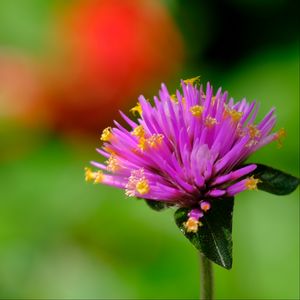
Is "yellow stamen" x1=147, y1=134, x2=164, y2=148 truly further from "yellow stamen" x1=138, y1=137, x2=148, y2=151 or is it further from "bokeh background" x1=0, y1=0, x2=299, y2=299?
"bokeh background" x1=0, y1=0, x2=299, y2=299

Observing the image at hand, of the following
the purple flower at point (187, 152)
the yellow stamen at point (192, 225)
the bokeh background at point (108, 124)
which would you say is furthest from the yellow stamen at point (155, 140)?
the bokeh background at point (108, 124)

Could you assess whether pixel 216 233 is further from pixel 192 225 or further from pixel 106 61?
pixel 106 61

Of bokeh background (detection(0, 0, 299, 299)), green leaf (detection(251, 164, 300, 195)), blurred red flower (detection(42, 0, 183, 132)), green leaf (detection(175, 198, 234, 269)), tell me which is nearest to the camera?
green leaf (detection(175, 198, 234, 269))

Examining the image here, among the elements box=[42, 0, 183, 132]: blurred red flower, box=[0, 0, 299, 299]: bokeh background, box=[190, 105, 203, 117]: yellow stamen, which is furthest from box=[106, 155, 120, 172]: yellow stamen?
box=[42, 0, 183, 132]: blurred red flower

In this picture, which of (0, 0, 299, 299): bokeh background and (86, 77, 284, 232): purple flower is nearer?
(86, 77, 284, 232): purple flower

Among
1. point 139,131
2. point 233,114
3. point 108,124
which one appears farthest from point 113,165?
point 108,124

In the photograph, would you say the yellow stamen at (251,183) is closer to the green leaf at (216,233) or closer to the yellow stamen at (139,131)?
the green leaf at (216,233)
